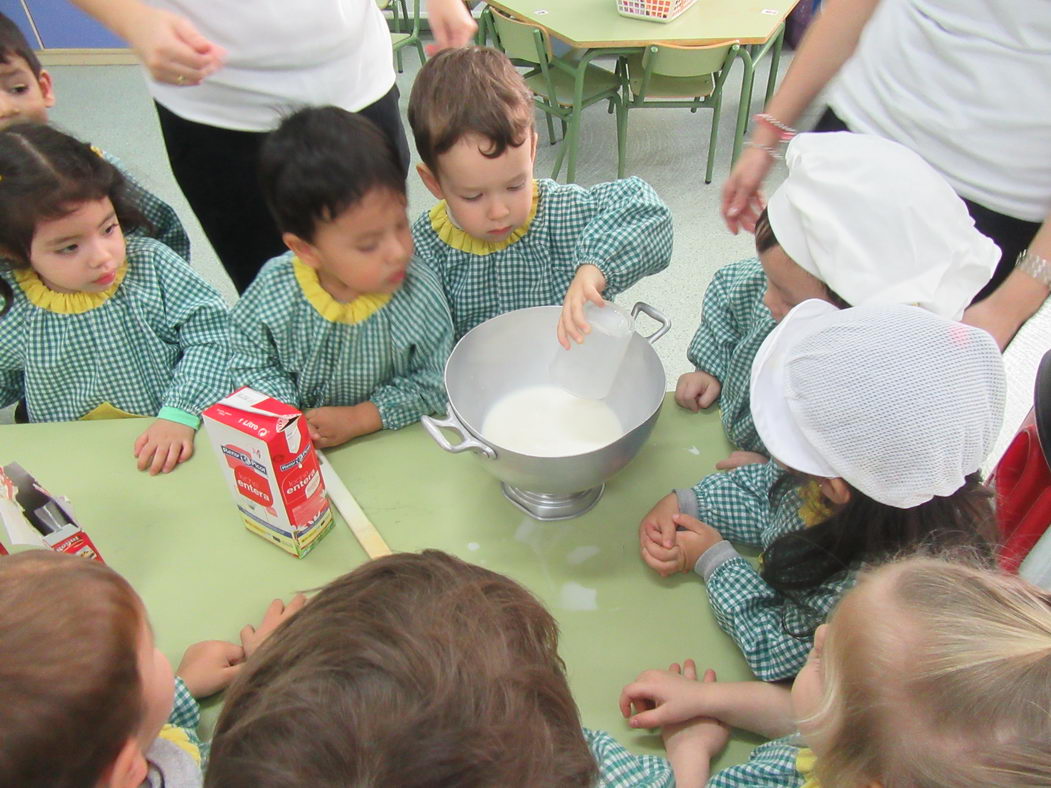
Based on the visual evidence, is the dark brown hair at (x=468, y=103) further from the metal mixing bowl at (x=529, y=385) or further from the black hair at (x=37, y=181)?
the black hair at (x=37, y=181)

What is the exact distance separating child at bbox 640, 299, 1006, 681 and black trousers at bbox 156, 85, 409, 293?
0.81 metres

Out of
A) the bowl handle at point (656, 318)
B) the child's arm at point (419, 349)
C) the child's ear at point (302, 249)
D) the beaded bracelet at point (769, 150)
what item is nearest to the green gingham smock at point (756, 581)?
the bowl handle at point (656, 318)

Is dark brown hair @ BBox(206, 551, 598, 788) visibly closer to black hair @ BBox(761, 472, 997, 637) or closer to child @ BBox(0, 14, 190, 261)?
black hair @ BBox(761, 472, 997, 637)

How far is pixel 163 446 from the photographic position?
3.35 feet

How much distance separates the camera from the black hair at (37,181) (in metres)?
1.08

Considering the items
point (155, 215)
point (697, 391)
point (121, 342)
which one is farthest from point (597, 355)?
point (155, 215)

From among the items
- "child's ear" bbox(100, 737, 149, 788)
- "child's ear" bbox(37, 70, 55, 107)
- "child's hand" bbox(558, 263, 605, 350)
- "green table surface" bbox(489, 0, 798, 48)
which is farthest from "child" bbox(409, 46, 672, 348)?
"green table surface" bbox(489, 0, 798, 48)

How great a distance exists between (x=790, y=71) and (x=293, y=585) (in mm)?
1098

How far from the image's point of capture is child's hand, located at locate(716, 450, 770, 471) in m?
1.02

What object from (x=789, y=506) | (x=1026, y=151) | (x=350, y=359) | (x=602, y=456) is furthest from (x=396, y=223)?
(x=1026, y=151)

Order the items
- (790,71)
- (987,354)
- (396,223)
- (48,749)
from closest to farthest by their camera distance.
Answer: (48,749)
(987,354)
(396,223)
(790,71)

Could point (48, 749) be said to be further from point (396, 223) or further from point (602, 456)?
point (396, 223)

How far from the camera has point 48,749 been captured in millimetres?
510

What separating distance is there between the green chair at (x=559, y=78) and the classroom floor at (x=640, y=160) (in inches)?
12.3
